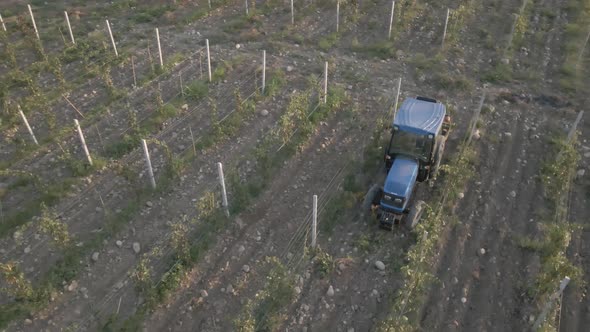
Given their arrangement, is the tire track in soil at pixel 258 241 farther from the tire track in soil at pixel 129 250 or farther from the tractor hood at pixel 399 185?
the tractor hood at pixel 399 185

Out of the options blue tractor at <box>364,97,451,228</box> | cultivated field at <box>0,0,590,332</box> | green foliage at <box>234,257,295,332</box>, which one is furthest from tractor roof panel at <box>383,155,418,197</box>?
green foliage at <box>234,257,295,332</box>

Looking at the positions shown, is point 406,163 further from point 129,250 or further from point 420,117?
point 129,250

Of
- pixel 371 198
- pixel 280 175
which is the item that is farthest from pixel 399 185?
pixel 280 175

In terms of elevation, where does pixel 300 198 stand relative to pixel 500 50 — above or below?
below

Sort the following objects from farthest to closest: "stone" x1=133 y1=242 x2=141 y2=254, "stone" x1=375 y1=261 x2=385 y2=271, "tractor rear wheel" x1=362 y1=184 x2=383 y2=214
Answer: "tractor rear wheel" x1=362 y1=184 x2=383 y2=214 → "stone" x1=133 y1=242 x2=141 y2=254 → "stone" x1=375 y1=261 x2=385 y2=271

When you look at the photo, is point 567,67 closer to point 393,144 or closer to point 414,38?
point 414,38

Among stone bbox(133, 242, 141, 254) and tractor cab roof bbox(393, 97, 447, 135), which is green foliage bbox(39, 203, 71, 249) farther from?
tractor cab roof bbox(393, 97, 447, 135)

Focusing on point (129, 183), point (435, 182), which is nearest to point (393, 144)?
point (435, 182)
